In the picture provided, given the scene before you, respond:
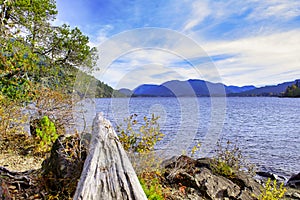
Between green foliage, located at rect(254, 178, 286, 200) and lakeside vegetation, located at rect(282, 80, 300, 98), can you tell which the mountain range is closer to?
green foliage, located at rect(254, 178, 286, 200)

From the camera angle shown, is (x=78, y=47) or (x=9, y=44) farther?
(x=78, y=47)

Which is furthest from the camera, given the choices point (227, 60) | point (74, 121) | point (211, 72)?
point (227, 60)

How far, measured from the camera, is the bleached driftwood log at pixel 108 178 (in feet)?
7.32

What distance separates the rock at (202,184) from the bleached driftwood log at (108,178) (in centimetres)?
207

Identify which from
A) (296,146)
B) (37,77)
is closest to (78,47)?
(37,77)

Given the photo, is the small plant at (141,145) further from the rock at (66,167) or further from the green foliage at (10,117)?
the green foliage at (10,117)

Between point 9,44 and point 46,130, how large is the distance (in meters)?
2.99

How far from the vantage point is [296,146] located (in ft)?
45.4

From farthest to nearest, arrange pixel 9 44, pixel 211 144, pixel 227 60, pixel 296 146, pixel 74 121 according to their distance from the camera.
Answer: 1. pixel 296 146
2. pixel 227 60
3. pixel 211 144
4. pixel 74 121
5. pixel 9 44

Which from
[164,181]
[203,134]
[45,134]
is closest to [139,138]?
[164,181]

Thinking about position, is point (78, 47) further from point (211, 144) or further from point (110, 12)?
point (211, 144)

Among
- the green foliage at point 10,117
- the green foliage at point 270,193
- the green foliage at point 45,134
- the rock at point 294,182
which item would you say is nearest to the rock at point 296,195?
the rock at point 294,182

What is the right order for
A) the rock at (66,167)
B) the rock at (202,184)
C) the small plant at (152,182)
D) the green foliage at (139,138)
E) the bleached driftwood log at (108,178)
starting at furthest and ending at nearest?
the green foliage at (139,138) < the rock at (202,184) < the small plant at (152,182) < the rock at (66,167) < the bleached driftwood log at (108,178)

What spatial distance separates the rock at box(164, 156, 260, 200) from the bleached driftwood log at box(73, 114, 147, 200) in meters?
2.07
